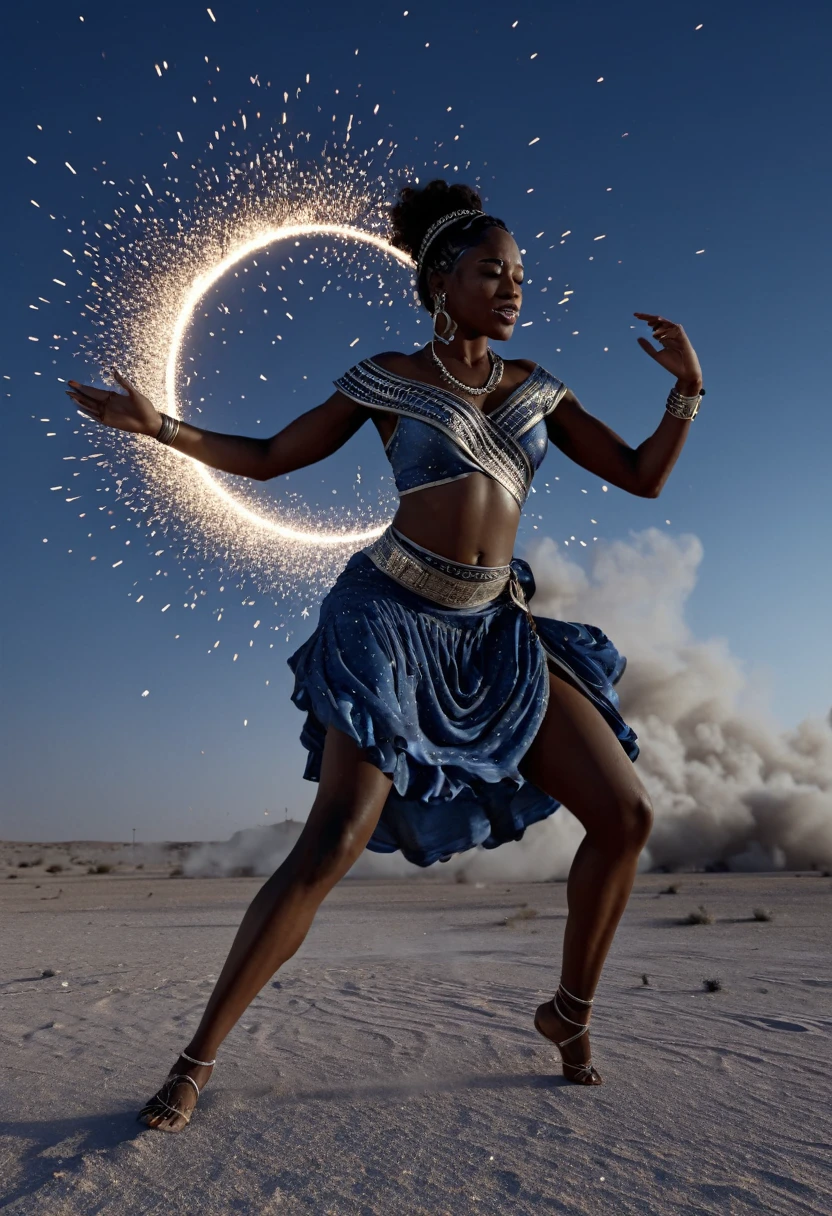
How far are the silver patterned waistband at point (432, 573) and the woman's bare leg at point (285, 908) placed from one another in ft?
2.64

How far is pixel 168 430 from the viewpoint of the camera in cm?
378

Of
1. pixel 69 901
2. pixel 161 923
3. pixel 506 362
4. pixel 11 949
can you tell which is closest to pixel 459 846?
pixel 506 362

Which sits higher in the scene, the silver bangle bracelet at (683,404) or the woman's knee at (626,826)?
the silver bangle bracelet at (683,404)

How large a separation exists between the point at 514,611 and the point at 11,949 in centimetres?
795

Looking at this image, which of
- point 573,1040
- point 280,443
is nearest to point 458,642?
point 280,443

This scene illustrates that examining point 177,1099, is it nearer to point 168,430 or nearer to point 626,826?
point 626,826

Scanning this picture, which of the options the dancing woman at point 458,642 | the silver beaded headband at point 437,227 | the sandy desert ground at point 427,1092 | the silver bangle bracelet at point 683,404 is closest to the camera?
the sandy desert ground at point 427,1092

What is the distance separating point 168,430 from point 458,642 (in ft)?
4.37

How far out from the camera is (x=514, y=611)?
3971 mm

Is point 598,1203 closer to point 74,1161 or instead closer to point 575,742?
point 74,1161

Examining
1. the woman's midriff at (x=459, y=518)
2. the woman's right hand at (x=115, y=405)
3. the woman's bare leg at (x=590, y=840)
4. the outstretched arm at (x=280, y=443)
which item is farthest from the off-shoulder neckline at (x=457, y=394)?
the woman's bare leg at (x=590, y=840)

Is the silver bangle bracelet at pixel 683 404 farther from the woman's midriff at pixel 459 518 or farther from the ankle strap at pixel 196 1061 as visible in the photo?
the ankle strap at pixel 196 1061

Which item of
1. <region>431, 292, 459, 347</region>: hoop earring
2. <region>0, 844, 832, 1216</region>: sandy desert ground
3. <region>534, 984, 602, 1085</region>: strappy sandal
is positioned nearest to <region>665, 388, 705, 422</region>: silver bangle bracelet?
<region>431, 292, 459, 347</region>: hoop earring

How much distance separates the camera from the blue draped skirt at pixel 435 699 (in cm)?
339
